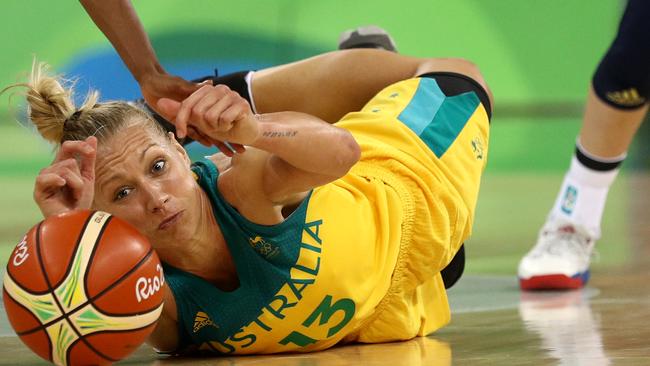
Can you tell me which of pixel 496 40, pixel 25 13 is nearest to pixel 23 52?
pixel 25 13

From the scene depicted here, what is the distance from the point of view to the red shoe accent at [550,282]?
468cm

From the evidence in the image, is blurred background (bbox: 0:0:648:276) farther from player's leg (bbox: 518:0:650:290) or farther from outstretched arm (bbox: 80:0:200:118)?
outstretched arm (bbox: 80:0:200:118)

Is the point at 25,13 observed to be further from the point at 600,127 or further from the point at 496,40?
the point at 600,127

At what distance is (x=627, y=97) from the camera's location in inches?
177

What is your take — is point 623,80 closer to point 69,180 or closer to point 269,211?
point 269,211

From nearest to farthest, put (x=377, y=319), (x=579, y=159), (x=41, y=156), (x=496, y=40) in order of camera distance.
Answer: (x=377, y=319), (x=579, y=159), (x=41, y=156), (x=496, y=40)

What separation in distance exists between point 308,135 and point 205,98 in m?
0.39

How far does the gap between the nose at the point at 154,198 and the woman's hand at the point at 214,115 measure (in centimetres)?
29

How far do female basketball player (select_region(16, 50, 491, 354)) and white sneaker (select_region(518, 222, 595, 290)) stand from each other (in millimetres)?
906

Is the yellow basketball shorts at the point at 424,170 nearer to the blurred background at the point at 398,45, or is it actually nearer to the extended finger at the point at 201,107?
the extended finger at the point at 201,107

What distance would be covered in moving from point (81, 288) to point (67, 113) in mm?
723

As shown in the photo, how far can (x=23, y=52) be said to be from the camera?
981 cm

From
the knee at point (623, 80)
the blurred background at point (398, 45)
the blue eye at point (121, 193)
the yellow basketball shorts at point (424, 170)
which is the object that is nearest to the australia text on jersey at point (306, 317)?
the yellow basketball shorts at point (424, 170)

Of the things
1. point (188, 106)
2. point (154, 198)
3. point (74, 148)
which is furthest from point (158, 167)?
point (188, 106)
